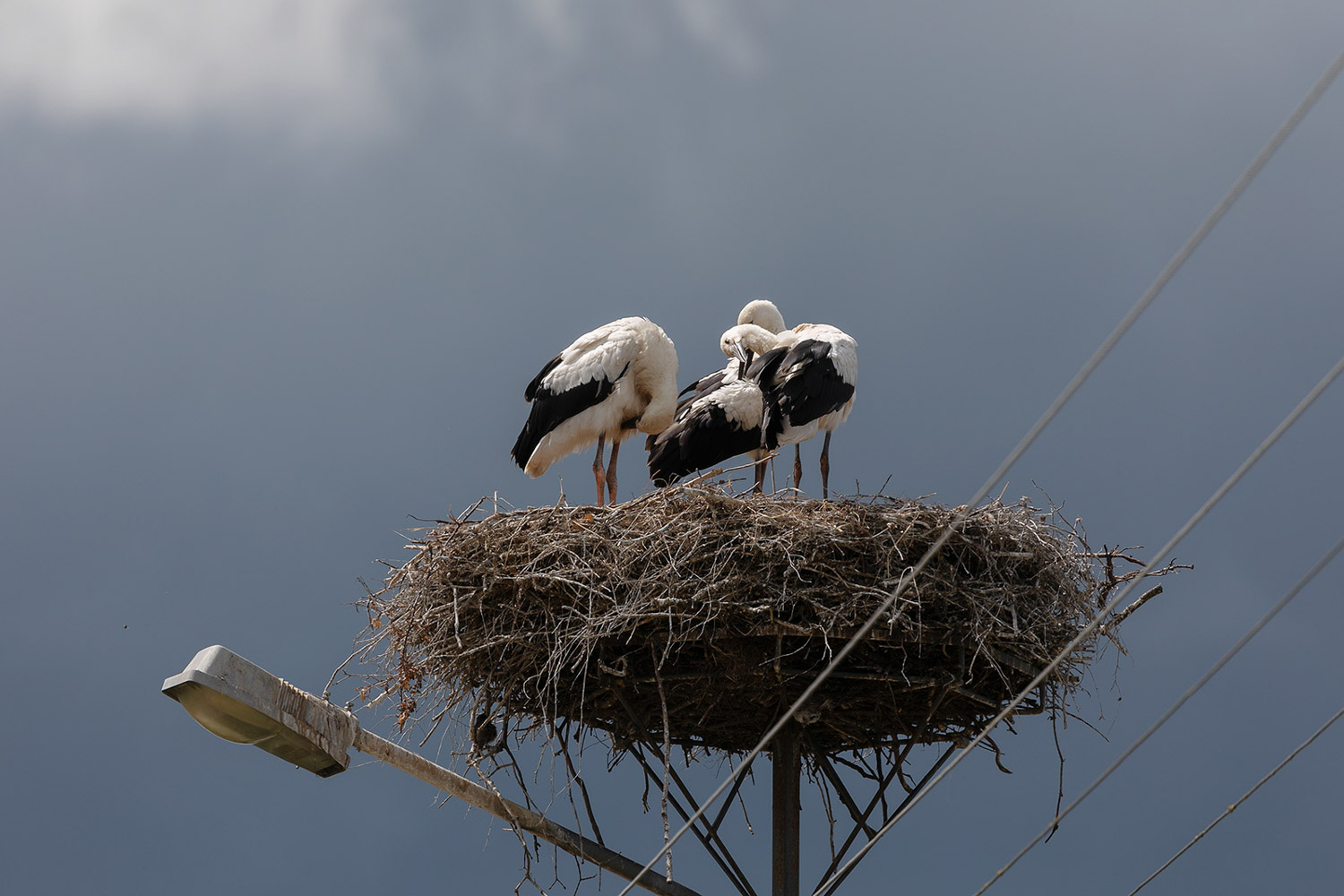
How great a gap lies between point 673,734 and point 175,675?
3273 mm

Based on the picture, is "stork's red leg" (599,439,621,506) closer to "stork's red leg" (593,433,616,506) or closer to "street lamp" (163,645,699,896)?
"stork's red leg" (593,433,616,506)

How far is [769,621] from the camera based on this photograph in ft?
21.5

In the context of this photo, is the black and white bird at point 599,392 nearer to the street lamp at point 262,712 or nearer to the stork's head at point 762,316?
the stork's head at point 762,316

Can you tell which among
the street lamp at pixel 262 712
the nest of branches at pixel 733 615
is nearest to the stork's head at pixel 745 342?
the nest of branches at pixel 733 615

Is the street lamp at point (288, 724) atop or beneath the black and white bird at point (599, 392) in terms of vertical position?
beneath

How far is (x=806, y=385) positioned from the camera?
9.27m

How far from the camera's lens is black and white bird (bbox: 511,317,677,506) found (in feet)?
31.4

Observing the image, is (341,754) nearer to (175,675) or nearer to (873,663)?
(175,675)

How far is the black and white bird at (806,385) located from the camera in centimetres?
923

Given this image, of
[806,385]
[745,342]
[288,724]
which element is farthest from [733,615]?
[745,342]

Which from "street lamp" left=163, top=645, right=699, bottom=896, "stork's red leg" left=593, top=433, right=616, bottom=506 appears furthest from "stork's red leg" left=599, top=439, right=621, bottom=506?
"street lamp" left=163, top=645, right=699, bottom=896

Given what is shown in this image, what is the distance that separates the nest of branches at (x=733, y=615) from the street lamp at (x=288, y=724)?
1.81 feet

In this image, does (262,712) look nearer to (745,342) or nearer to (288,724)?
(288,724)

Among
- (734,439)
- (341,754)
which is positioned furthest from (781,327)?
(341,754)
